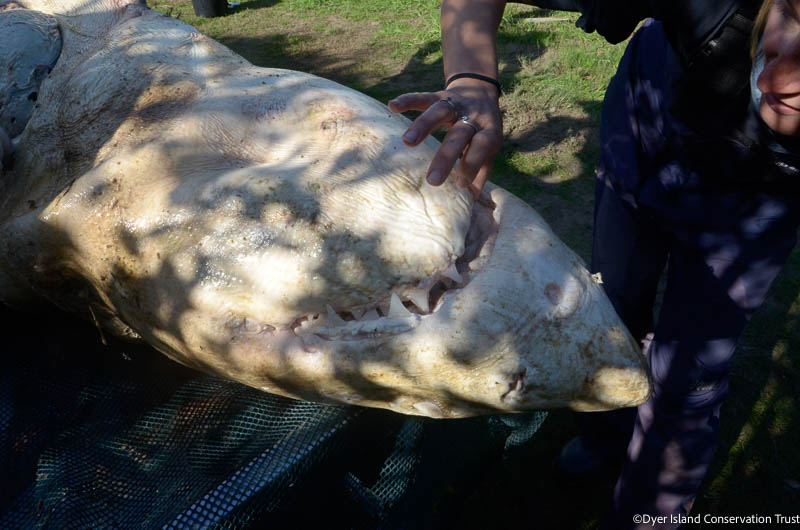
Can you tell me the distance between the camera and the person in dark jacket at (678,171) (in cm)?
146

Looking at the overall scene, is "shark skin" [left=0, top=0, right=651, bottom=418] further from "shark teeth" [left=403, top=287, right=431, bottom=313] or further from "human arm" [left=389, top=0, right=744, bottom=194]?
"human arm" [left=389, top=0, right=744, bottom=194]

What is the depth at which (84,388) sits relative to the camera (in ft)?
7.56

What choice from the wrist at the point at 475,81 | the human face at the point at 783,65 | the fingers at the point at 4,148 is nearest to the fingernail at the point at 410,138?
the wrist at the point at 475,81

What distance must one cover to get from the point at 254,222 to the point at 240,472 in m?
0.92

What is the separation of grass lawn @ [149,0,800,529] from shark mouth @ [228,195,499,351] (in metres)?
1.21

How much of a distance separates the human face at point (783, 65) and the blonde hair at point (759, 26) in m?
0.01

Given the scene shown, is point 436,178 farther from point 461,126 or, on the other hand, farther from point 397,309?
point 397,309

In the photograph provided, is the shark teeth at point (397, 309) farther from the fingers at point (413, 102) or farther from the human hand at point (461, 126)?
the fingers at point (413, 102)

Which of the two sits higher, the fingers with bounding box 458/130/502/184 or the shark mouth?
the fingers with bounding box 458/130/502/184

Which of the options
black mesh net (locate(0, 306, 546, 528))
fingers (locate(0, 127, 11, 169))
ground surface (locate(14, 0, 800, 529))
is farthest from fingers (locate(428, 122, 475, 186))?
fingers (locate(0, 127, 11, 169))

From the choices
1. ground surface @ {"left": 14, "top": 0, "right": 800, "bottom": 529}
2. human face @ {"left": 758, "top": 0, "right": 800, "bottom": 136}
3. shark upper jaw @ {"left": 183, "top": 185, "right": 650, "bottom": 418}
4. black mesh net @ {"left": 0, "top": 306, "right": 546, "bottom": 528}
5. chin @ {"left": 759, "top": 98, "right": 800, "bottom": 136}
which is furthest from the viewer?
ground surface @ {"left": 14, "top": 0, "right": 800, "bottom": 529}

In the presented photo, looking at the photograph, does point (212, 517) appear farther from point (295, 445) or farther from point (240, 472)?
point (295, 445)

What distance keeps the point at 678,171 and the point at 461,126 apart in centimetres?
74

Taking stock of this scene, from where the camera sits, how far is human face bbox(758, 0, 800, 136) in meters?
1.24
